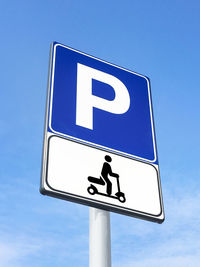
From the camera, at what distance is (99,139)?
1594mm

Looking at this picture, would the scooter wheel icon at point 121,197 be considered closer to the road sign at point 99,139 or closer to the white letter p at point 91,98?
the road sign at point 99,139

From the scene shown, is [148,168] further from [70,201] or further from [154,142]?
[70,201]

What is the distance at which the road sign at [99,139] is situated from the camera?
1393 millimetres

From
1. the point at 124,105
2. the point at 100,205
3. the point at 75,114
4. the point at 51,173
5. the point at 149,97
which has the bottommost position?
the point at 100,205

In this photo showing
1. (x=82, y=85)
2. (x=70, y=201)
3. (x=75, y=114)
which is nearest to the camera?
(x=70, y=201)

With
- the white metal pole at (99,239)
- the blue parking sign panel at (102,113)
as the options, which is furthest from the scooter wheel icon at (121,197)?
the blue parking sign panel at (102,113)

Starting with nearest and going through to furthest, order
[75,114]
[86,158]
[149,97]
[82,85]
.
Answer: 1. [86,158]
2. [75,114]
3. [82,85]
4. [149,97]

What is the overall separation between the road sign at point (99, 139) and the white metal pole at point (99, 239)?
91 mm

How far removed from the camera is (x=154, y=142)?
1.82 m

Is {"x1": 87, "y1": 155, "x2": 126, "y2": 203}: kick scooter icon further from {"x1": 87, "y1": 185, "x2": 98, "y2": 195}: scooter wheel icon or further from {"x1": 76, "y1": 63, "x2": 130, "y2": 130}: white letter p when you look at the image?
{"x1": 76, "y1": 63, "x2": 130, "y2": 130}: white letter p

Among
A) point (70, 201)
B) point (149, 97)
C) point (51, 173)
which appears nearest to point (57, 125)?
point (51, 173)

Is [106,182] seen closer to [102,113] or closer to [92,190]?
[92,190]

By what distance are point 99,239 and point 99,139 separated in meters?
0.47

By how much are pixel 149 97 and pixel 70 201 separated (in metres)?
1.01
